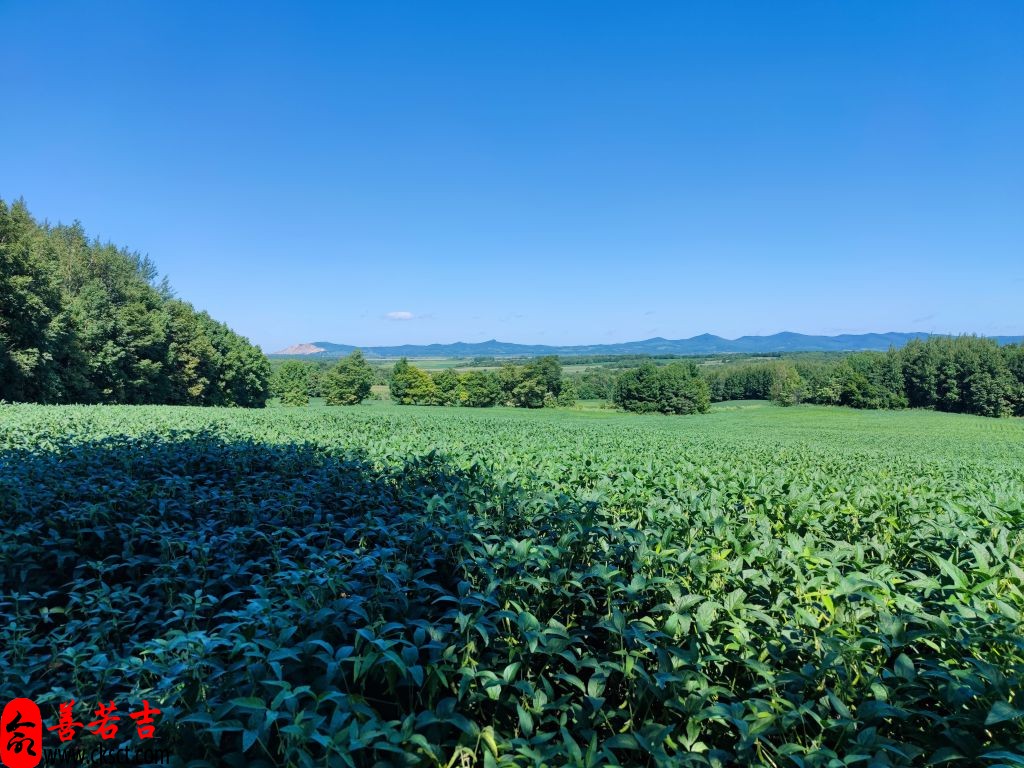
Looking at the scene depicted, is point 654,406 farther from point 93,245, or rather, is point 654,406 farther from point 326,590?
point 326,590

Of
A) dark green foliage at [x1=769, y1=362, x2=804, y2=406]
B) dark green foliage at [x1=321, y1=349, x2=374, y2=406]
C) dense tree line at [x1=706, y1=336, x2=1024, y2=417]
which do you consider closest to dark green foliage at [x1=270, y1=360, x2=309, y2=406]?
dark green foliage at [x1=321, y1=349, x2=374, y2=406]

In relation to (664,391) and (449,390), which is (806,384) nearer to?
(664,391)

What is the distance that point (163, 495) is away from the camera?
5199 mm

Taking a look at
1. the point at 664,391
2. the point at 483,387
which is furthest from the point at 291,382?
the point at 664,391

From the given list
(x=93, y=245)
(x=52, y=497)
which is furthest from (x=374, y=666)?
(x=93, y=245)

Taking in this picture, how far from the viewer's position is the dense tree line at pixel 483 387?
82.6 metres

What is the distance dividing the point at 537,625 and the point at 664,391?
8155 cm

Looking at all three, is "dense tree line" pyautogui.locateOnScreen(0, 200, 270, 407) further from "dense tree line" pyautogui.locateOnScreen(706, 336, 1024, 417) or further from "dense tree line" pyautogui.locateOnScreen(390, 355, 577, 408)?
"dense tree line" pyautogui.locateOnScreen(706, 336, 1024, 417)

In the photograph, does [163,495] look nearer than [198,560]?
No

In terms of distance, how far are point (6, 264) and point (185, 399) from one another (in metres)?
23.5

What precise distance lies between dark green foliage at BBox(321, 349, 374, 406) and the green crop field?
2883 inches

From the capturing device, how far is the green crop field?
180 cm

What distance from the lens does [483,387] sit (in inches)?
3287

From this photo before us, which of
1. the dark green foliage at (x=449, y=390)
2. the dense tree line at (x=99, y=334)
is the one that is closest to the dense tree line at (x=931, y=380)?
the dark green foliage at (x=449, y=390)
